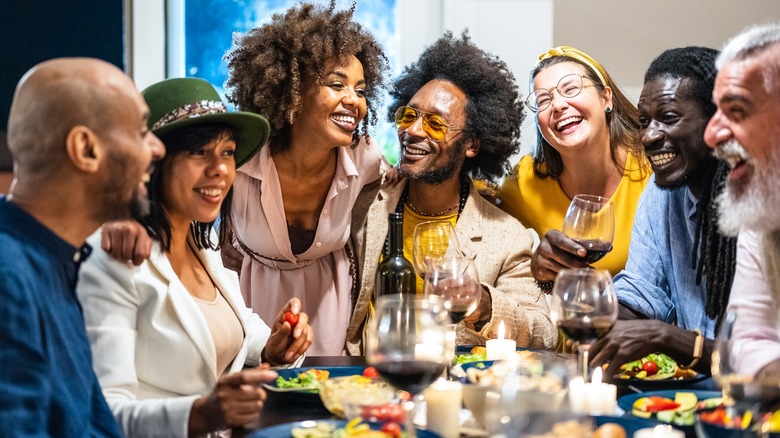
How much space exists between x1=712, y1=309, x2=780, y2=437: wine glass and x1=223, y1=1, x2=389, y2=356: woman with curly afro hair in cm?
208

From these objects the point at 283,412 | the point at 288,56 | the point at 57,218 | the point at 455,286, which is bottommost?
the point at 283,412

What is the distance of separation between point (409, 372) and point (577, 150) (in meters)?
2.12

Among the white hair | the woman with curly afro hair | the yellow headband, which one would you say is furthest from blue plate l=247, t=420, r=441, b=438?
the yellow headband

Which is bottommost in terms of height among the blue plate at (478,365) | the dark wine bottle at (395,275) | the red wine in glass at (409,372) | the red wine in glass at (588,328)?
the blue plate at (478,365)

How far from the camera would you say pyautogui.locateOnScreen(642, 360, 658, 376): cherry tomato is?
2191 millimetres

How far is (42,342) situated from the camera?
1458 mm

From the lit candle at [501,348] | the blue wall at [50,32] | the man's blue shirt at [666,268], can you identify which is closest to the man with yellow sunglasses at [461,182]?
the man's blue shirt at [666,268]

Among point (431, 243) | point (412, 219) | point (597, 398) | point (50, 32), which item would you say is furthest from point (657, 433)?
point (50, 32)

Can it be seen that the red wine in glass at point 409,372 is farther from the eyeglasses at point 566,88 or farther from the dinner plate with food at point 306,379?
the eyeglasses at point 566,88

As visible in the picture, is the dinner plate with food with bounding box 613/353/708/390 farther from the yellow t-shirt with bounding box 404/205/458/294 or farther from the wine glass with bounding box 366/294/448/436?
the yellow t-shirt with bounding box 404/205/458/294

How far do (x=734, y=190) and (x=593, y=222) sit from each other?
1.15ft

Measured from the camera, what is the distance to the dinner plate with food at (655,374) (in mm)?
2064

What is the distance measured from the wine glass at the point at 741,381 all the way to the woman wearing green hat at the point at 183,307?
2.66 feet

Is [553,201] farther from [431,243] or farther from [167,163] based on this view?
[167,163]
